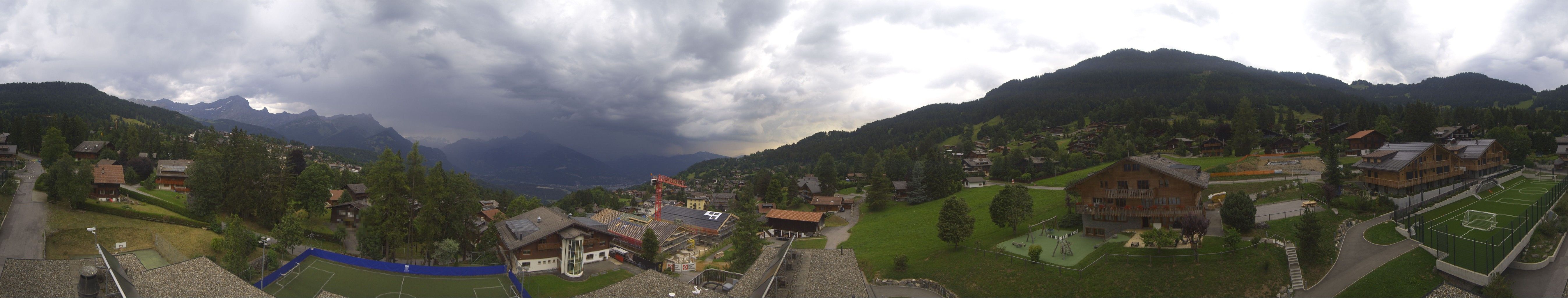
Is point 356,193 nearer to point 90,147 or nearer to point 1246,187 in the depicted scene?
point 90,147

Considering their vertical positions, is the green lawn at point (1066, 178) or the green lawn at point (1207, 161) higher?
the green lawn at point (1207, 161)

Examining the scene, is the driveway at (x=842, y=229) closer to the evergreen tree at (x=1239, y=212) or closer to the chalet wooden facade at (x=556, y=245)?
the chalet wooden facade at (x=556, y=245)

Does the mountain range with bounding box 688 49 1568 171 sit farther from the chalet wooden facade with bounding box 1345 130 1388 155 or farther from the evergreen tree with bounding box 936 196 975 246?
the evergreen tree with bounding box 936 196 975 246

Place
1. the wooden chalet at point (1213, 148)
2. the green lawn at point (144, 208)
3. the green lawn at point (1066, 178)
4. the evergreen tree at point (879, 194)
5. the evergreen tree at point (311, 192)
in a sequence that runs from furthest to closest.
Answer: the wooden chalet at point (1213, 148) → the evergreen tree at point (879, 194) → the green lawn at point (1066, 178) → the evergreen tree at point (311, 192) → the green lawn at point (144, 208)

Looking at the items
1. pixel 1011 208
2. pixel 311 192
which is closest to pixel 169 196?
pixel 311 192

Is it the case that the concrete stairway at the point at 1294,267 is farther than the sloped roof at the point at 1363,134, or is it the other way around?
the sloped roof at the point at 1363,134

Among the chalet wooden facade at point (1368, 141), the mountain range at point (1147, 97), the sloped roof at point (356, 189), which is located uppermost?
the mountain range at point (1147, 97)

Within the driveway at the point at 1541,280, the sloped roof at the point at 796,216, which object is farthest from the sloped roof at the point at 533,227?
the driveway at the point at 1541,280
